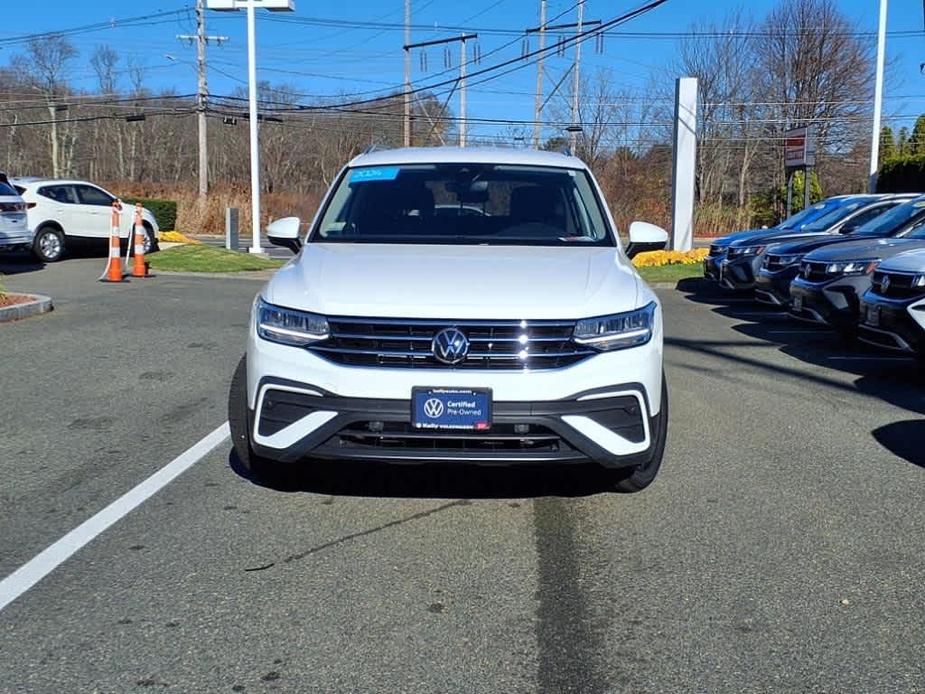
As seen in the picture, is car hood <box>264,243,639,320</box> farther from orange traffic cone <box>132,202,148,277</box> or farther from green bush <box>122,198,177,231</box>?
green bush <box>122,198,177,231</box>

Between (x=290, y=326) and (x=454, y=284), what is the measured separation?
77 cm

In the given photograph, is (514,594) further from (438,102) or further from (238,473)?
(438,102)

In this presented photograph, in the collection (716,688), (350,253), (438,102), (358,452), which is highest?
(438,102)

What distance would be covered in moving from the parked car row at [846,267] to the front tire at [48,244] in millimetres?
13313

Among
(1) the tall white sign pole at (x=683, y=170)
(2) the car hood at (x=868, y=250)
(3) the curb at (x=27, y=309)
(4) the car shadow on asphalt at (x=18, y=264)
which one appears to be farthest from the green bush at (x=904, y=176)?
(3) the curb at (x=27, y=309)

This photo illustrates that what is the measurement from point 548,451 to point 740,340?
7401mm

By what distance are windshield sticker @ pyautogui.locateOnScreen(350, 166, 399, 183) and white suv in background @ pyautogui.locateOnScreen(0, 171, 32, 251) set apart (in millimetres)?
11794

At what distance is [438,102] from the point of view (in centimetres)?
5319

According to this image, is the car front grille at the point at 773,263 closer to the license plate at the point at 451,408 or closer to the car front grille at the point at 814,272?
the car front grille at the point at 814,272

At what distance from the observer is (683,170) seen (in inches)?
910

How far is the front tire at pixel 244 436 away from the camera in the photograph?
4.71 m

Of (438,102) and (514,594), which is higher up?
(438,102)

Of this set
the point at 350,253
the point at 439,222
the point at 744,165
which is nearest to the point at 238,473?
the point at 350,253

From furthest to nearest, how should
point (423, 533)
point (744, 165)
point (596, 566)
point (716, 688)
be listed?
point (744, 165)
point (423, 533)
point (596, 566)
point (716, 688)
